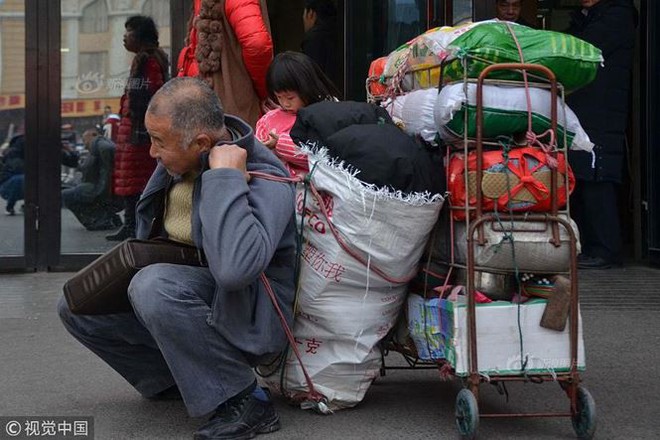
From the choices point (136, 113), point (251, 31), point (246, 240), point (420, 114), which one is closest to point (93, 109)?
point (136, 113)

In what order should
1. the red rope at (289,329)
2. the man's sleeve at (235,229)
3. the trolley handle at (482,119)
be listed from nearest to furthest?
the man's sleeve at (235,229), the trolley handle at (482,119), the red rope at (289,329)

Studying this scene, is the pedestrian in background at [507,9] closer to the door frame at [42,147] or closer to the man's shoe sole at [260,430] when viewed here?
the door frame at [42,147]

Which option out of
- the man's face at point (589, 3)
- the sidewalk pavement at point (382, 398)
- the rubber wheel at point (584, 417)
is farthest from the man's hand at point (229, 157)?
the man's face at point (589, 3)

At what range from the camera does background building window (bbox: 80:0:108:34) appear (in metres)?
7.71

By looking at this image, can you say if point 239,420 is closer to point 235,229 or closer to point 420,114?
point 235,229

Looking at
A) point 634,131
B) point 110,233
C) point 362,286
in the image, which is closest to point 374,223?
point 362,286

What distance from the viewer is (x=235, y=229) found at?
350 cm

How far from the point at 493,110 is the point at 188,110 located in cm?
110

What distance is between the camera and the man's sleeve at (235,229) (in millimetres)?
3479

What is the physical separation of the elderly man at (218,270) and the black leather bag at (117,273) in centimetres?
6

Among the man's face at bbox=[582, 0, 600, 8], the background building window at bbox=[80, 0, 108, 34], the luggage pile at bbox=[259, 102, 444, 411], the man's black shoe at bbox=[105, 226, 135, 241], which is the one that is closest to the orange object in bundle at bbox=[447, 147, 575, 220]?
the luggage pile at bbox=[259, 102, 444, 411]

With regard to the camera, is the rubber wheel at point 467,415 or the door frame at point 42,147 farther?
the door frame at point 42,147

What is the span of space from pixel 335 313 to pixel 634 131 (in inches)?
215

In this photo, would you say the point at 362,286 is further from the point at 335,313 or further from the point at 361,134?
the point at 361,134
